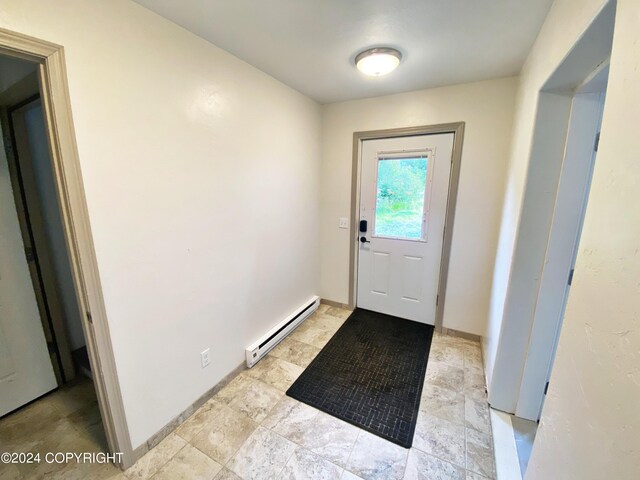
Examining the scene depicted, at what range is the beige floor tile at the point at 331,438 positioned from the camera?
1.48 m

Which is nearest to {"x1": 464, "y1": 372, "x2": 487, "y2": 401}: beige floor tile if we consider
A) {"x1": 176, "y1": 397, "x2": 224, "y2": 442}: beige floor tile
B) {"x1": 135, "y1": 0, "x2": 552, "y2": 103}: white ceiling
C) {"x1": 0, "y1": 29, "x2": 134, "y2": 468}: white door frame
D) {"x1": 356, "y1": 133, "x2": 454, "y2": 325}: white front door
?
{"x1": 356, "y1": 133, "x2": 454, "y2": 325}: white front door

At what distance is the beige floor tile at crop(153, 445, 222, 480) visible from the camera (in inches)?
53.6

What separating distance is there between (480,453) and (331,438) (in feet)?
2.72

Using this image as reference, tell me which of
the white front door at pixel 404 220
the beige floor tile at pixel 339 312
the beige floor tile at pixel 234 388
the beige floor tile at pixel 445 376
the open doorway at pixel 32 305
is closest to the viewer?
the open doorway at pixel 32 305

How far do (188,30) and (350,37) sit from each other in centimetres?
92

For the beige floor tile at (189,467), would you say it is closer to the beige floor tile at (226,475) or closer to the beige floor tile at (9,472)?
the beige floor tile at (226,475)

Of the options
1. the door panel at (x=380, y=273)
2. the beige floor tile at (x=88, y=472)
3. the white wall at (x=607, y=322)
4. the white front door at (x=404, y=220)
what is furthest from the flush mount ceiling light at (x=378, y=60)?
the beige floor tile at (x=88, y=472)

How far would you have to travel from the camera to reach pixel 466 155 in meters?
2.32

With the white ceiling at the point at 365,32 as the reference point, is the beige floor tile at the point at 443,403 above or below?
below

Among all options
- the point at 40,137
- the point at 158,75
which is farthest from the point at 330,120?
the point at 40,137

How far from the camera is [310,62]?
6.15 feet

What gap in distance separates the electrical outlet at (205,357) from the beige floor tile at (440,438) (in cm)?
139

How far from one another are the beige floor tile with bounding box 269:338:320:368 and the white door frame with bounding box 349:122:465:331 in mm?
872

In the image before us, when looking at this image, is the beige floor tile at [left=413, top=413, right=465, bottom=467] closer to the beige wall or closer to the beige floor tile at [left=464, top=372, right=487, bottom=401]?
the beige floor tile at [left=464, top=372, right=487, bottom=401]
